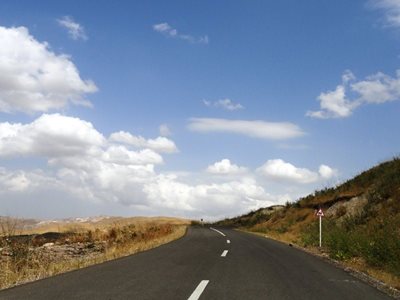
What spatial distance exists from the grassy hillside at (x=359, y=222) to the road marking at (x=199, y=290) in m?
5.03

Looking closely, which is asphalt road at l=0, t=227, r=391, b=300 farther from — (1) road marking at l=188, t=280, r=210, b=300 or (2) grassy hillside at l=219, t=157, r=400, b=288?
(2) grassy hillside at l=219, t=157, r=400, b=288

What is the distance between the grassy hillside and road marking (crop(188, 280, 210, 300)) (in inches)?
198

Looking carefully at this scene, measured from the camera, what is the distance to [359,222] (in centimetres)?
2686

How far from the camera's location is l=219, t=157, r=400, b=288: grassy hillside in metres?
15.2

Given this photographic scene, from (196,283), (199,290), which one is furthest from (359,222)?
(199,290)

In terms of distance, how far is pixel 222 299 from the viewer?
7.71 m

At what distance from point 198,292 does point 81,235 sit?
81.0 feet

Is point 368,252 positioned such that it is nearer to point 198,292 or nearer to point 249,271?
point 249,271

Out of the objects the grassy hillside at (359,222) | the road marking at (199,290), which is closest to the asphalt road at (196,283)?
the road marking at (199,290)

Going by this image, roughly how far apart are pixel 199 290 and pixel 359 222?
2078cm

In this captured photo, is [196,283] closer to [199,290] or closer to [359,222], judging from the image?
[199,290]

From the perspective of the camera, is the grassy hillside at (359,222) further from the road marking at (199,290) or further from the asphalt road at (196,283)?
the road marking at (199,290)

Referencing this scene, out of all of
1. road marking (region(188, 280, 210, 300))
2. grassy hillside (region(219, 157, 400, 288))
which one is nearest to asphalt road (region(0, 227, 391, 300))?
road marking (region(188, 280, 210, 300))

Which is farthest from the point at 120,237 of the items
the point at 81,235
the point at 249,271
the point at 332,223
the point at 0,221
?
the point at 249,271
